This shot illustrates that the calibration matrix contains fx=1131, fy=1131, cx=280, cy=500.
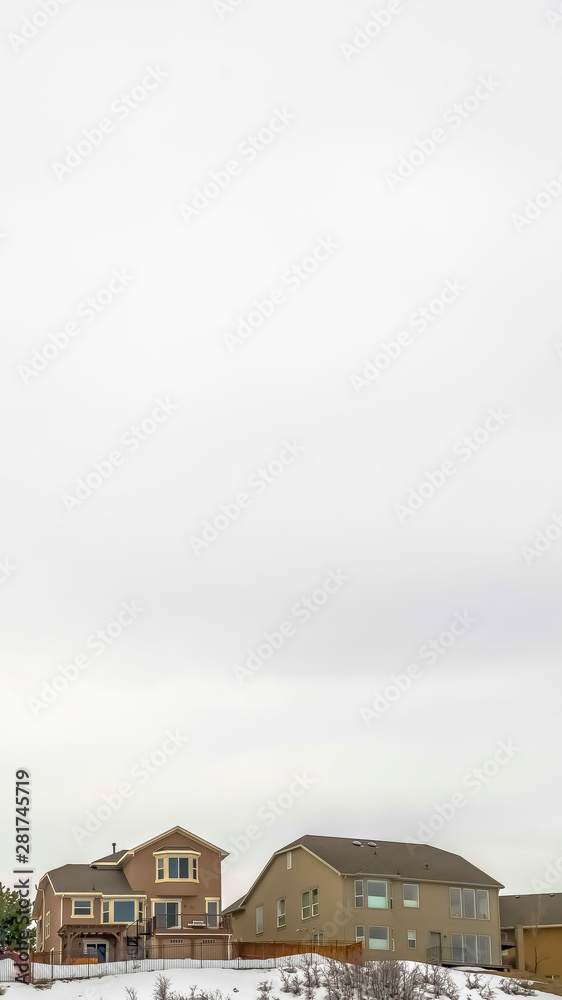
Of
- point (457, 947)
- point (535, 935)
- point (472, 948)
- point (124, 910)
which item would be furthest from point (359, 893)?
point (535, 935)

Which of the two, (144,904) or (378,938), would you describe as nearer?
Result: (378,938)

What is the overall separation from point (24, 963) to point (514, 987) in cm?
2109

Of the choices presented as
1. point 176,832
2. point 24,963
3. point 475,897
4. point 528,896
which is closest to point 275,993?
point 24,963

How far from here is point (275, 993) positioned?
4609 cm

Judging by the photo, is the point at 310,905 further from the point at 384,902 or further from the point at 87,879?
the point at 87,879

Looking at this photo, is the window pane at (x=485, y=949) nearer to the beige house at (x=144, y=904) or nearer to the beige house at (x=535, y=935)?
the beige house at (x=535, y=935)

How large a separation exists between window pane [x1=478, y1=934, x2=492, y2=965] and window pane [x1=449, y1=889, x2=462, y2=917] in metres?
1.62

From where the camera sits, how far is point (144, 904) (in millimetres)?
58031

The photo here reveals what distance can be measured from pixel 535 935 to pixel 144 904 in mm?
23016

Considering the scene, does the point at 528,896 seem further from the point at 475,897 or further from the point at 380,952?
the point at 380,952

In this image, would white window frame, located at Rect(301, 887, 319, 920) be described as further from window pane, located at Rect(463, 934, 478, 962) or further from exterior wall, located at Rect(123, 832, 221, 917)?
window pane, located at Rect(463, 934, 478, 962)

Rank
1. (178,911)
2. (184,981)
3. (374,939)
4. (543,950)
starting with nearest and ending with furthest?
(184,981) → (374,939) → (178,911) → (543,950)

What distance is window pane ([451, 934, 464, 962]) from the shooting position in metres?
58.2

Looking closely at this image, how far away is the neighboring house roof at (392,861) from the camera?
5972cm
